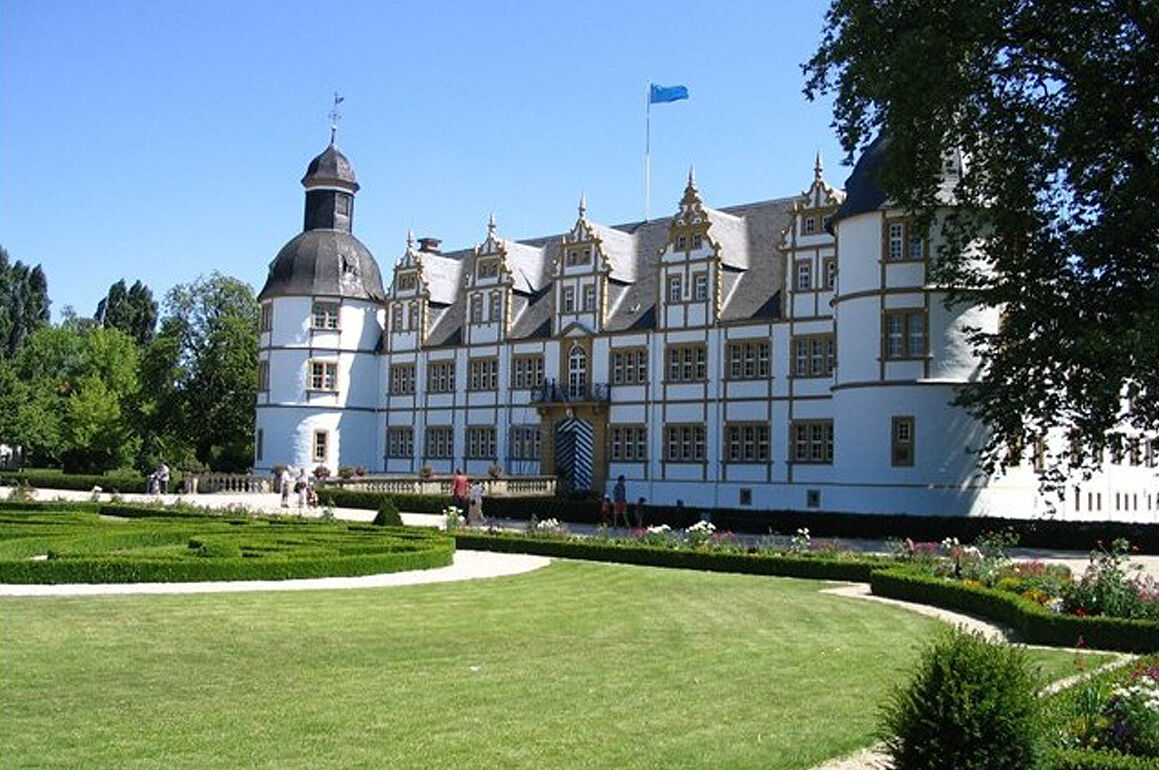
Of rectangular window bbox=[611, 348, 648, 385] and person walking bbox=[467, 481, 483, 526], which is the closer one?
person walking bbox=[467, 481, 483, 526]

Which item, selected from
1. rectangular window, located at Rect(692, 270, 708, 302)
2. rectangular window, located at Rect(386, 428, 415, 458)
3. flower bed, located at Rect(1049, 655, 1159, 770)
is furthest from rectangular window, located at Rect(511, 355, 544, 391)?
flower bed, located at Rect(1049, 655, 1159, 770)

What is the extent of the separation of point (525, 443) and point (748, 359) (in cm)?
1154

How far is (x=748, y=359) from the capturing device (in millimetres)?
43781

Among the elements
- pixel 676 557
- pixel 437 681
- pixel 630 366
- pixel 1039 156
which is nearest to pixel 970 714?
pixel 437 681

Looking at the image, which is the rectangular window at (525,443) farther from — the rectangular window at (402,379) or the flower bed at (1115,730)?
the flower bed at (1115,730)

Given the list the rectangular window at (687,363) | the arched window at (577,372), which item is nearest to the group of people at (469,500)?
the rectangular window at (687,363)

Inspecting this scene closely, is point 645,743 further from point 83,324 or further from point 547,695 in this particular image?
point 83,324

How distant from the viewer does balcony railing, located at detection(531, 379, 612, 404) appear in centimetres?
4803

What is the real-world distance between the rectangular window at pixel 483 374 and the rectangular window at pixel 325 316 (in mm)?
7888

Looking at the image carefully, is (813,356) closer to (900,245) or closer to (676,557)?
(900,245)

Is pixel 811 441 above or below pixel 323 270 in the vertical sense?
below

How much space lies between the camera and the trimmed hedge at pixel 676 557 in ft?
71.6

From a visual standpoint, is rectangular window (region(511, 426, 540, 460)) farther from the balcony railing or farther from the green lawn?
the green lawn

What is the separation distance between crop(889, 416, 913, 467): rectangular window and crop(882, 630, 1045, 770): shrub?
97.4 feet
